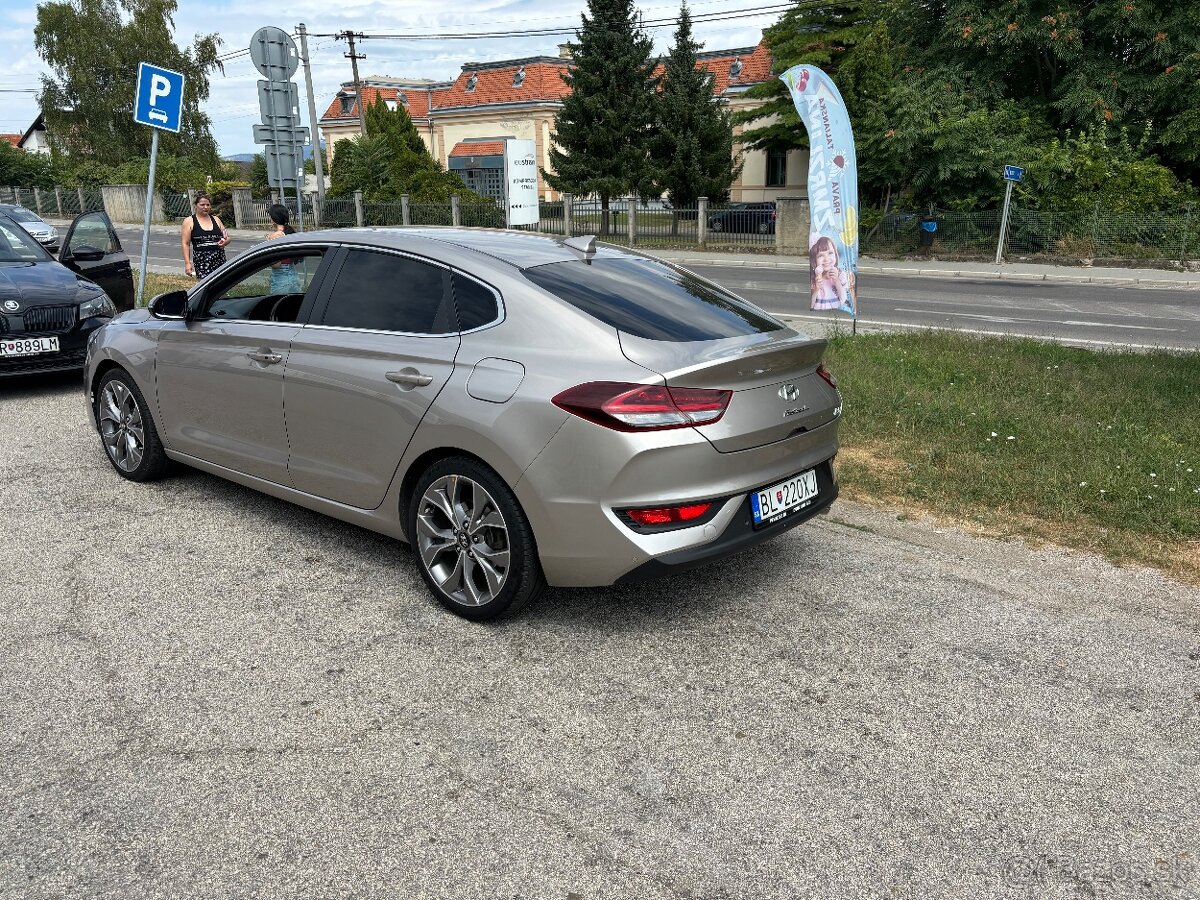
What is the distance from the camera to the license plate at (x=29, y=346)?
796cm

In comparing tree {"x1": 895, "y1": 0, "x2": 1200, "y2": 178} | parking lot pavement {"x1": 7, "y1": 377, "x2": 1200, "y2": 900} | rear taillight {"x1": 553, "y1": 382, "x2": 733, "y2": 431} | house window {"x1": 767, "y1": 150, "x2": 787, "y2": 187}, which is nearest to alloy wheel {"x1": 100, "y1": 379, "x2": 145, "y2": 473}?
parking lot pavement {"x1": 7, "y1": 377, "x2": 1200, "y2": 900}

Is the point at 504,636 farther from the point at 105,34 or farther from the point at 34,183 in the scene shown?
the point at 105,34

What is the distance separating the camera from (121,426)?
595cm

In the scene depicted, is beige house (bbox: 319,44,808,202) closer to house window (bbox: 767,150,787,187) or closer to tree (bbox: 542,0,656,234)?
house window (bbox: 767,150,787,187)

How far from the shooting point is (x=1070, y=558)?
481 cm

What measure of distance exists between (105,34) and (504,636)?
65.6 metres

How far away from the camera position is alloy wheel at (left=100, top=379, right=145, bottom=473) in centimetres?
582

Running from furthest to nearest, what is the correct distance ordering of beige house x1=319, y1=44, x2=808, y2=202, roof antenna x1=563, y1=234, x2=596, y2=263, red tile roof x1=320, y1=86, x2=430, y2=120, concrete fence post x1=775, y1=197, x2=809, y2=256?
red tile roof x1=320, y1=86, x2=430, y2=120 < beige house x1=319, y1=44, x2=808, y2=202 < concrete fence post x1=775, y1=197, x2=809, y2=256 < roof antenna x1=563, y1=234, x2=596, y2=263

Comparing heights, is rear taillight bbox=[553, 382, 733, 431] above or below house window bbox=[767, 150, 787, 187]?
below

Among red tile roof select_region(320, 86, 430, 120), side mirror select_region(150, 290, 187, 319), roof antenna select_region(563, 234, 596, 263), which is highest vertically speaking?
red tile roof select_region(320, 86, 430, 120)

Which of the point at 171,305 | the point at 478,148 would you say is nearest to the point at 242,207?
the point at 478,148

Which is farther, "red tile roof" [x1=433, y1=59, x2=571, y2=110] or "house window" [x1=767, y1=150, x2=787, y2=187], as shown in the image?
"red tile roof" [x1=433, y1=59, x2=571, y2=110]

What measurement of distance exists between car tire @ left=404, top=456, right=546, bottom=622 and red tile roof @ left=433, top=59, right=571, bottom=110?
55491mm

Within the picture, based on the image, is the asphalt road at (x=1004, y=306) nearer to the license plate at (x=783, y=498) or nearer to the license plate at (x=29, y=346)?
the license plate at (x=29, y=346)
